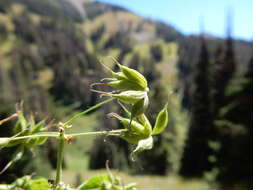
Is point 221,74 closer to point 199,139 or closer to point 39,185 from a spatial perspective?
point 199,139

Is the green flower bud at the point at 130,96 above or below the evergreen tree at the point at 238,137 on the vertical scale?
above

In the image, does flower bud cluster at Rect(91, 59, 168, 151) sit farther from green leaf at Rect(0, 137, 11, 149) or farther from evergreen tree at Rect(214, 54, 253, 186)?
evergreen tree at Rect(214, 54, 253, 186)

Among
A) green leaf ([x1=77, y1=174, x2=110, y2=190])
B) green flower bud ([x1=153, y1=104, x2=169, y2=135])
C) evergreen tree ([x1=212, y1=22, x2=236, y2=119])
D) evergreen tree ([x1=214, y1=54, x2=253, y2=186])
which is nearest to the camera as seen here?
green flower bud ([x1=153, y1=104, x2=169, y2=135])

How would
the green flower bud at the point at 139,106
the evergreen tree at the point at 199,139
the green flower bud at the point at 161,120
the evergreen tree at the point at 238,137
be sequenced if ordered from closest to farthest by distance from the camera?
the green flower bud at the point at 139,106
the green flower bud at the point at 161,120
the evergreen tree at the point at 238,137
the evergreen tree at the point at 199,139

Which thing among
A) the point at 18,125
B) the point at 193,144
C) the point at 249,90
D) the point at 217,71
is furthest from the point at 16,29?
the point at 18,125

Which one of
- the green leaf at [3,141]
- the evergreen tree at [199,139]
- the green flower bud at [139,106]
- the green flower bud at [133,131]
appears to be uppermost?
the green flower bud at [139,106]

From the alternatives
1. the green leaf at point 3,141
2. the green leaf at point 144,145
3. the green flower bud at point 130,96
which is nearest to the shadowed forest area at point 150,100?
the green leaf at point 144,145

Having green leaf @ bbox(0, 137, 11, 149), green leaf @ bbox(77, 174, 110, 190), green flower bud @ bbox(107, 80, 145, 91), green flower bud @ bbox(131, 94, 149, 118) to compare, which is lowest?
green leaf @ bbox(77, 174, 110, 190)

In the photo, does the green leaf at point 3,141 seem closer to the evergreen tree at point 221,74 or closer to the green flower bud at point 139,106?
the green flower bud at point 139,106

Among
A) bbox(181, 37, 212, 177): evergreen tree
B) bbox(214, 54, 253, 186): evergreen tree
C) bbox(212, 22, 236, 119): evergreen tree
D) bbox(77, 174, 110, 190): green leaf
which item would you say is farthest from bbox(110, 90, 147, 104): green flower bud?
bbox(212, 22, 236, 119): evergreen tree
